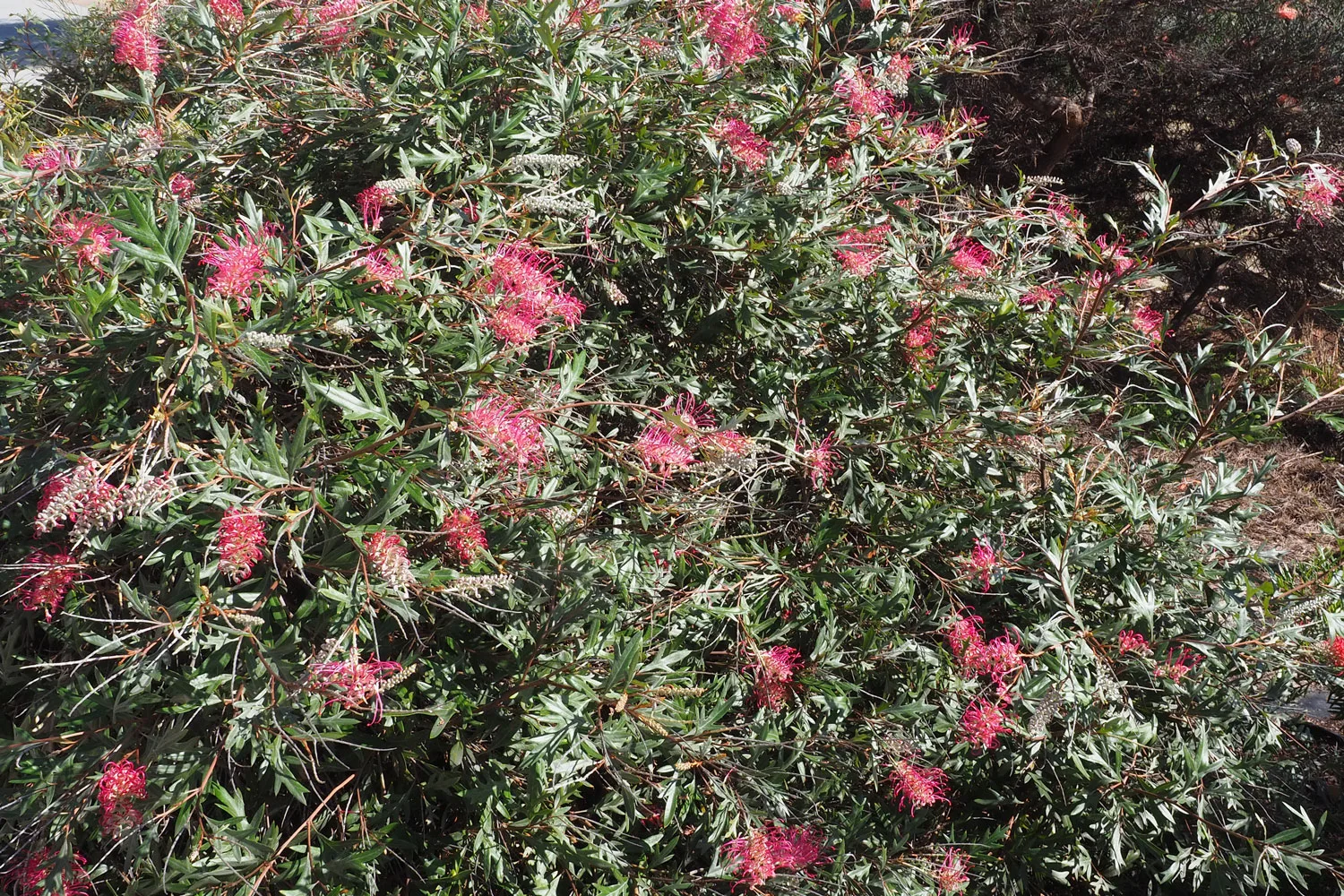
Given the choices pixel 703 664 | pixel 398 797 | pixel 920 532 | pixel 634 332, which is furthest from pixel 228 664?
pixel 920 532

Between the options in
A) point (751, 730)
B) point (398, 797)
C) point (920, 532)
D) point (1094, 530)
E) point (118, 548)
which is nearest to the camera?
point (118, 548)

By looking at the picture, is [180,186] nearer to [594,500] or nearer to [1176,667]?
[594,500]

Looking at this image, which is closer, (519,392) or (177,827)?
(177,827)

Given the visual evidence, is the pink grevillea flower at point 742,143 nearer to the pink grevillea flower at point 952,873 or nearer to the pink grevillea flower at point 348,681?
the pink grevillea flower at point 348,681

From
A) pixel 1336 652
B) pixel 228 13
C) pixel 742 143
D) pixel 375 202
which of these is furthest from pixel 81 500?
pixel 1336 652

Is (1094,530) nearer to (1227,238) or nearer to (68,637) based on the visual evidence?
(1227,238)

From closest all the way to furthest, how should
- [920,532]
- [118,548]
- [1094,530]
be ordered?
[118,548] → [920,532] → [1094,530]

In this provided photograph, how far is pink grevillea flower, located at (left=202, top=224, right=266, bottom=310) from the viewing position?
179 cm

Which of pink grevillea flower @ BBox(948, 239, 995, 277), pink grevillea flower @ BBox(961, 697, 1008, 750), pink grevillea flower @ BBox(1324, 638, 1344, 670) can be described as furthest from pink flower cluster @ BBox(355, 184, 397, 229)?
pink grevillea flower @ BBox(1324, 638, 1344, 670)

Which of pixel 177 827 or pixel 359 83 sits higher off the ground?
pixel 359 83

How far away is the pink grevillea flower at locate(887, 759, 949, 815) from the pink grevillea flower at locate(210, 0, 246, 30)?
2.40 meters

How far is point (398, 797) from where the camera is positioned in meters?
2.05

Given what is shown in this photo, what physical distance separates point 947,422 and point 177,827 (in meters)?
1.97

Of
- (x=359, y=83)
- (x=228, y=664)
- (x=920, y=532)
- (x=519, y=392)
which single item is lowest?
(x=920, y=532)
